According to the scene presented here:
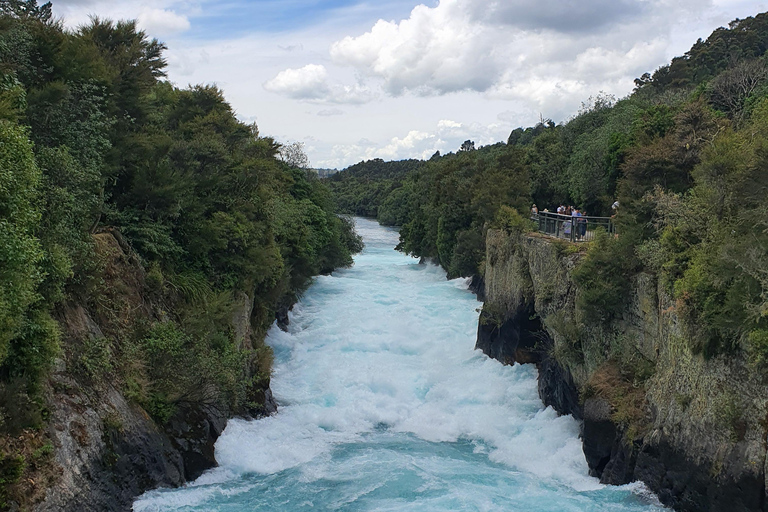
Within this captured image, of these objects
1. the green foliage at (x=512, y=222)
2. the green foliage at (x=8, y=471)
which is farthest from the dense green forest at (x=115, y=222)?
the green foliage at (x=512, y=222)

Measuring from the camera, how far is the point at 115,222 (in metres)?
16.1

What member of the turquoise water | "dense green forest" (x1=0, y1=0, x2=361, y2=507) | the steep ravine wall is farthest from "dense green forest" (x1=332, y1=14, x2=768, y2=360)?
"dense green forest" (x1=0, y1=0, x2=361, y2=507)

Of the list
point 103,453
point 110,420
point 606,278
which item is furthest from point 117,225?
point 606,278

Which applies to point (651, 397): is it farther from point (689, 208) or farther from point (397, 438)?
point (397, 438)

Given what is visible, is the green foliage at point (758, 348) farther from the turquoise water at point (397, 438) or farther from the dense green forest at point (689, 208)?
the turquoise water at point (397, 438)

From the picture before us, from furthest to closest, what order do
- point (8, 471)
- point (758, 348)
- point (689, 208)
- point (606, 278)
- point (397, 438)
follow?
point (397, 438)
point (606, 278)
point (689, 208)
point (758, 348)
point (8, 471)

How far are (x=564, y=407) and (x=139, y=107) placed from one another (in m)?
15.0

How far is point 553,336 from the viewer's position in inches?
801

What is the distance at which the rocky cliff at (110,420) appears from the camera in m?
10.4

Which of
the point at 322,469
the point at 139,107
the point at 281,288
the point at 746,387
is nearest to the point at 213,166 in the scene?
the point at 139,107

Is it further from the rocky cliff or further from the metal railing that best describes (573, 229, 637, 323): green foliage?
the rocky cliff

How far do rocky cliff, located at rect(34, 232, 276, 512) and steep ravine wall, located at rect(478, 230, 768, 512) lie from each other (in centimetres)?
931

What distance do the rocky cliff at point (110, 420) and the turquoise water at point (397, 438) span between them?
19.9 inches

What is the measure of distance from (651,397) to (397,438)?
23.3 feet
